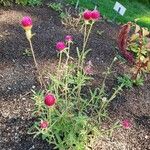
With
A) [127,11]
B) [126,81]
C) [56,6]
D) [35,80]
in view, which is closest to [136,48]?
[126,81]

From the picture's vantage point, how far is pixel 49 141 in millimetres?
3180

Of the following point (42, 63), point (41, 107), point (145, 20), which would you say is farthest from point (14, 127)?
point (145, 20)

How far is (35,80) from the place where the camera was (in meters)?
4.10

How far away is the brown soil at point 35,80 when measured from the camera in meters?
3.48

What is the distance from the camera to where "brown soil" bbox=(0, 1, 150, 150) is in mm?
3483

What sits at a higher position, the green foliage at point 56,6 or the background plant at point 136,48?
the background plant at point 136,48

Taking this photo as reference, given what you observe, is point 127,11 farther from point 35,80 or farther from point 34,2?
point 35,80

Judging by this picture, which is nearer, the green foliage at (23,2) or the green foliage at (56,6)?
the green foliage at (23,2)

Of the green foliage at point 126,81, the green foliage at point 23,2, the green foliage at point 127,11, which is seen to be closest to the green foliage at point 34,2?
the green foliage at point 23,2

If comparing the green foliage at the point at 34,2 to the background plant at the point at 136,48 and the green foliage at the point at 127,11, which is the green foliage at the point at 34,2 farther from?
the background plant at the point at 136,48

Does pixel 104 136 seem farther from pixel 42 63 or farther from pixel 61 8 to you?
pixel 61 8

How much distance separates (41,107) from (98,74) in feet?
3.92

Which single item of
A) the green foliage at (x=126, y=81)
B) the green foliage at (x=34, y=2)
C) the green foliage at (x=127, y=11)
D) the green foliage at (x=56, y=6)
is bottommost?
the green foliage at (x=127, y=11)

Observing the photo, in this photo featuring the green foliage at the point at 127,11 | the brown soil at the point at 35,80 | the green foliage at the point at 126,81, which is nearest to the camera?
the brown soil at the point at 35,80
